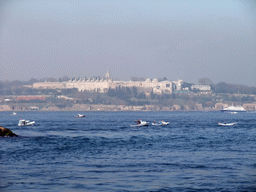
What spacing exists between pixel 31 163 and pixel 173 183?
1264 centimetres

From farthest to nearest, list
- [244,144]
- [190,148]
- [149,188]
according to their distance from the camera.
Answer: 1. [244,144]
2. [190,148]
3. [149,188]

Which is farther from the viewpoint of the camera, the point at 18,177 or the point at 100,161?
the point at 100,161

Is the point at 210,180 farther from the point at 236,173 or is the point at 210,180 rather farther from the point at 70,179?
the point at 70,179

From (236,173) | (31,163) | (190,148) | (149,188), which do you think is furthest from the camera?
(190,148)

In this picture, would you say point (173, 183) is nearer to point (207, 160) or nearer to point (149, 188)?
point (149, 188)

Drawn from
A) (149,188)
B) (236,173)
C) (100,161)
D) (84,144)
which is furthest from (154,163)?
(84,144)

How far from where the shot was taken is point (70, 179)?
99.1 feet

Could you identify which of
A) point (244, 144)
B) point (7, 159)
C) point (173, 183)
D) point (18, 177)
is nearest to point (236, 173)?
point (173, 183)

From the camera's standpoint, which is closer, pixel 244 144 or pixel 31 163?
pixel 31 163

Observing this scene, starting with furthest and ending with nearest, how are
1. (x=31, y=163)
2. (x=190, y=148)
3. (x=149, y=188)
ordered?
1. (x=190, y=148)
2. (x=31, y=163)
3. (x=149, y=188)

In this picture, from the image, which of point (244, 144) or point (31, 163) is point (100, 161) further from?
point (244, 144)

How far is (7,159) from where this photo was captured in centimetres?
3881

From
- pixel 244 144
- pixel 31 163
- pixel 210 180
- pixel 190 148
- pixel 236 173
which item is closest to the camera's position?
pixel 210 180

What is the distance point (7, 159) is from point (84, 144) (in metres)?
15.7
